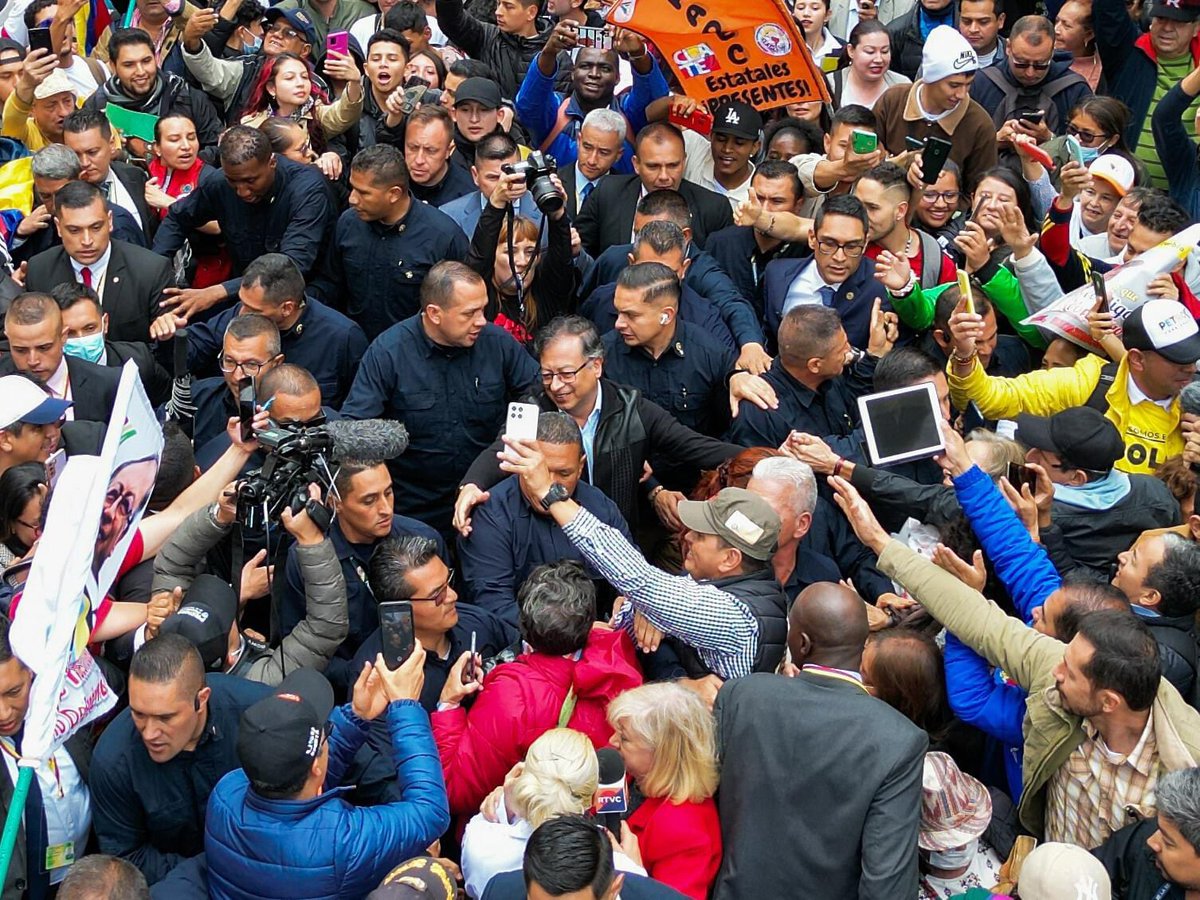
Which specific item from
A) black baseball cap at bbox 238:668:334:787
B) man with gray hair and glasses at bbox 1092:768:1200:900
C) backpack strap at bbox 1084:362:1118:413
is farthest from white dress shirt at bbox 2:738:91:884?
backpack strap at bbox 1084:362:1118:413

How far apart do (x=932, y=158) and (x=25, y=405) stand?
180 inches

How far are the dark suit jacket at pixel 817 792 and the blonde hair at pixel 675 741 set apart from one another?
0.07 metres

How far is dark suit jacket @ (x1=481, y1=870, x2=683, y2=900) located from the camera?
3721 mm

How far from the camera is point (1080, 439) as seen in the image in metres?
5.37

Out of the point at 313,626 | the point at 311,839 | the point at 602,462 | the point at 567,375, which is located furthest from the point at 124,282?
the point at 311,839

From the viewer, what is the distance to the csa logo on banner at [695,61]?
802 cm

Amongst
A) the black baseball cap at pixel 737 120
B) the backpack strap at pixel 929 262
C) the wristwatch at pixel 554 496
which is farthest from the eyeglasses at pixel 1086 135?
the wristwatch at pixel 554 496

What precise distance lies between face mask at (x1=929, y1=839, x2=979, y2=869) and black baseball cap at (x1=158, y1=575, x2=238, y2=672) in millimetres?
2346

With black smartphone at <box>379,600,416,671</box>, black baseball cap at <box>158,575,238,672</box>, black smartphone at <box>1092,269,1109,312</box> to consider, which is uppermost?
black smartphone at <box>379,600,416,671</box>

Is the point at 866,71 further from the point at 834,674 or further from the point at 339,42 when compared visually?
the point at 834,674

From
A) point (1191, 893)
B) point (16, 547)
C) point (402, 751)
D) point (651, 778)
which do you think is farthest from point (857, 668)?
point (16, 547)

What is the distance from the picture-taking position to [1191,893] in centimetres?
376

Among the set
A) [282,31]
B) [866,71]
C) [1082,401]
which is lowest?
[1082,401]

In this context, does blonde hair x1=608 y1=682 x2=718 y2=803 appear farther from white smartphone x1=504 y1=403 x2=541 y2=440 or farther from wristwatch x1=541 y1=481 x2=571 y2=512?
white smartphone x1=504 y1=403 x2=541 y2=440
